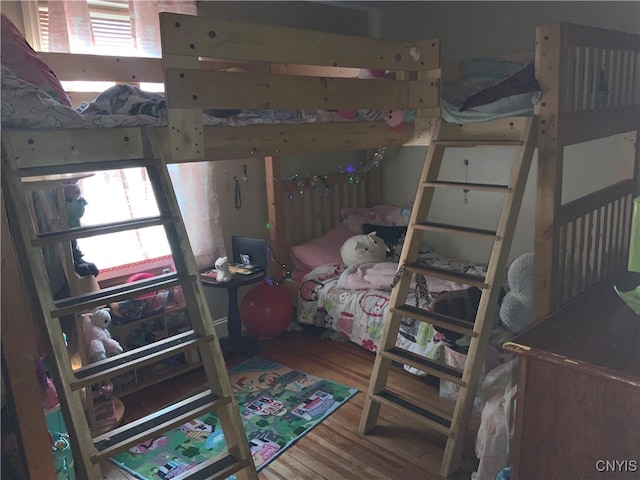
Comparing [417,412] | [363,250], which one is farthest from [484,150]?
[417,412]

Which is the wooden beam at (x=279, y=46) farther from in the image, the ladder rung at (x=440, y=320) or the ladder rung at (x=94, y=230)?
the ladder rung at (x=440, y=320)

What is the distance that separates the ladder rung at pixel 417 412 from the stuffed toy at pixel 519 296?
2.09 ft

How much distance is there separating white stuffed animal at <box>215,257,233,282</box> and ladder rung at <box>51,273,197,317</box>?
1.58 metres

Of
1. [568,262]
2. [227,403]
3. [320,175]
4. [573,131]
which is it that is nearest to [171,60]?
[227,403]

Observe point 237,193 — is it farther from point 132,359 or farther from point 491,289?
point 132,359

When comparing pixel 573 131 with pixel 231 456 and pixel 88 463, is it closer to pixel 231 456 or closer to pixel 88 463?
pixel 231 456

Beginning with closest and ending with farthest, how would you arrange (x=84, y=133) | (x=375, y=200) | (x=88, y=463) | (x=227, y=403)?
(x=88, y=463) → (x=84, y=133) → (x=227, y=403) → (x=375, y=200)

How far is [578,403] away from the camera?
4.43ft

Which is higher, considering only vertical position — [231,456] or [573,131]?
[573,131]

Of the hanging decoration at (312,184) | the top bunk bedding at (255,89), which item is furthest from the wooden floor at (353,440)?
the top bunk bedding at (255,89)

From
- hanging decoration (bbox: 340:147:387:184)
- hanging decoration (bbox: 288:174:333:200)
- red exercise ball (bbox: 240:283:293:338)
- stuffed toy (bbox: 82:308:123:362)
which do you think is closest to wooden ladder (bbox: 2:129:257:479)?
stuffed toy (bbox: 82:308:123:362)

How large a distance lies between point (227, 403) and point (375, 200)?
330 centimetres

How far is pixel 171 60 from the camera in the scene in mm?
1805

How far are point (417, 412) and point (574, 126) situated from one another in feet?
4.92
